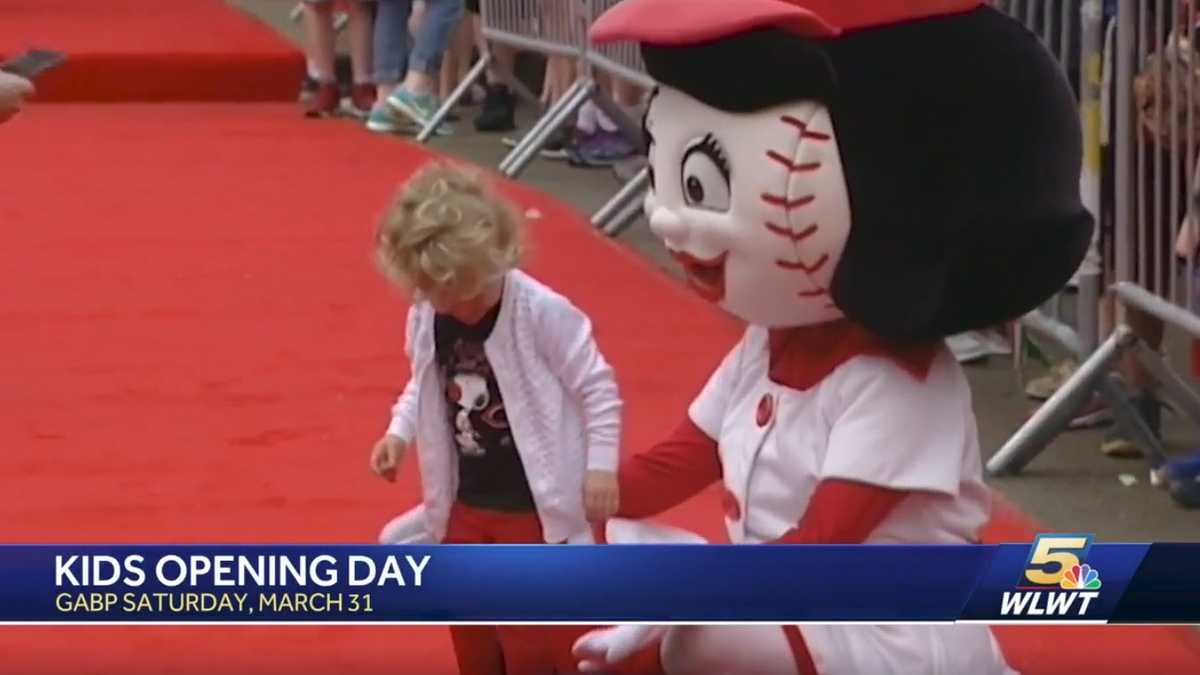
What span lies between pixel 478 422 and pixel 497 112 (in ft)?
22.8

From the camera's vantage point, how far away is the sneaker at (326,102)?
11.2m

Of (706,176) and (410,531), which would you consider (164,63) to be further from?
(706,176)

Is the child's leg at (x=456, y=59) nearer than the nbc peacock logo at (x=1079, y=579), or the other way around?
the nbc peacock logo at (x=1079, y=579)

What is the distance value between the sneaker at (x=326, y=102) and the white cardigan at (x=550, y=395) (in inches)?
303

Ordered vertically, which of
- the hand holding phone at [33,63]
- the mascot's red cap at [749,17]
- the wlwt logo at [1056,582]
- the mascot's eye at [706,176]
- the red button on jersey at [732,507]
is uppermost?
the mascot's red cap at [749,17]

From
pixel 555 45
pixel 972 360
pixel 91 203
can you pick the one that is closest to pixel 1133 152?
pixel 972 360

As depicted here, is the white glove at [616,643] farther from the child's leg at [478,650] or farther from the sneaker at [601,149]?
the sneaker at [601,149]

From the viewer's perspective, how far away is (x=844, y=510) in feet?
10.2

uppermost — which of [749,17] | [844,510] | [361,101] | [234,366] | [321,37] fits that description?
[749,17]

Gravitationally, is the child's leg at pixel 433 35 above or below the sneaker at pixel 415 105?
above

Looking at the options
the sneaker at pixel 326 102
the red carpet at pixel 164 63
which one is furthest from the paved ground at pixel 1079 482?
the red carpet at pixel 164 63

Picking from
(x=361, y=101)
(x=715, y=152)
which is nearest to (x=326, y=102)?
(x=361, y=101)

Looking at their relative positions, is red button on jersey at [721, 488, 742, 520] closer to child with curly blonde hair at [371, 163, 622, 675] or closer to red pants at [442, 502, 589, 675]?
child with curly blonde hair at [371, 163, 622, 675]

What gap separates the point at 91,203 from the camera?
876 centimetres
